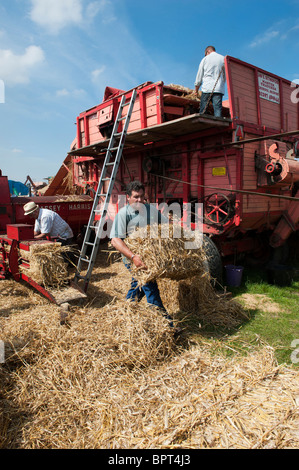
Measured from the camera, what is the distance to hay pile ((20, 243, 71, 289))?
480 centimetres

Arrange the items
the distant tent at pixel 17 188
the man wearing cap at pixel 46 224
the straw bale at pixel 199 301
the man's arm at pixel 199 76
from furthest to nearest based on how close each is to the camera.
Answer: the distant tent at pixel 17 188, the man's arm at pixel 199 76, the man wearing cap at pixel 46 224, the straw bale at pixel 199 301

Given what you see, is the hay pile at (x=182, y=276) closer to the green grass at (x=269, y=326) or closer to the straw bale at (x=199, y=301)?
the straw bale at (x=199, y=301)

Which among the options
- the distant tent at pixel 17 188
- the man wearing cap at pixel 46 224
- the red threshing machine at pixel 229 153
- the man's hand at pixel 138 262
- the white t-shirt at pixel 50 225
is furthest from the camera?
the distant tent at pixel 17 188

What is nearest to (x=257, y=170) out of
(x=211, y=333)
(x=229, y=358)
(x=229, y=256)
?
(x=229, y=256)

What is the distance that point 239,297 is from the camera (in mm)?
5672

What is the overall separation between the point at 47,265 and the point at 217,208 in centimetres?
347

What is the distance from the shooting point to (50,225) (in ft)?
19.2

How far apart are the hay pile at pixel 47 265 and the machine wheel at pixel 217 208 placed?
317 cm

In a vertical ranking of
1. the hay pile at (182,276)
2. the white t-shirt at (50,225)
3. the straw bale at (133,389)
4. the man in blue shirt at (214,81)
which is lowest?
the straw bale at (133,389)

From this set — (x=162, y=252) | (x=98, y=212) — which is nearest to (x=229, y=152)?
(x=98, y=212)

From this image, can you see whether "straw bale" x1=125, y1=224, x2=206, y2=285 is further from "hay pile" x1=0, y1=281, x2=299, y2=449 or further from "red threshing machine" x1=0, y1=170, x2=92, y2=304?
"red threshing machine" x1=0, y1=170, x2=92, y2=304

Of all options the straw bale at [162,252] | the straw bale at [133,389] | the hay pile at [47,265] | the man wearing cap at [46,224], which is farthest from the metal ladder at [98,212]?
the straw bale at [162,252]

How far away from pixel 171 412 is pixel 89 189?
8.51 m

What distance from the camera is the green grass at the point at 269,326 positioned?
373cm
